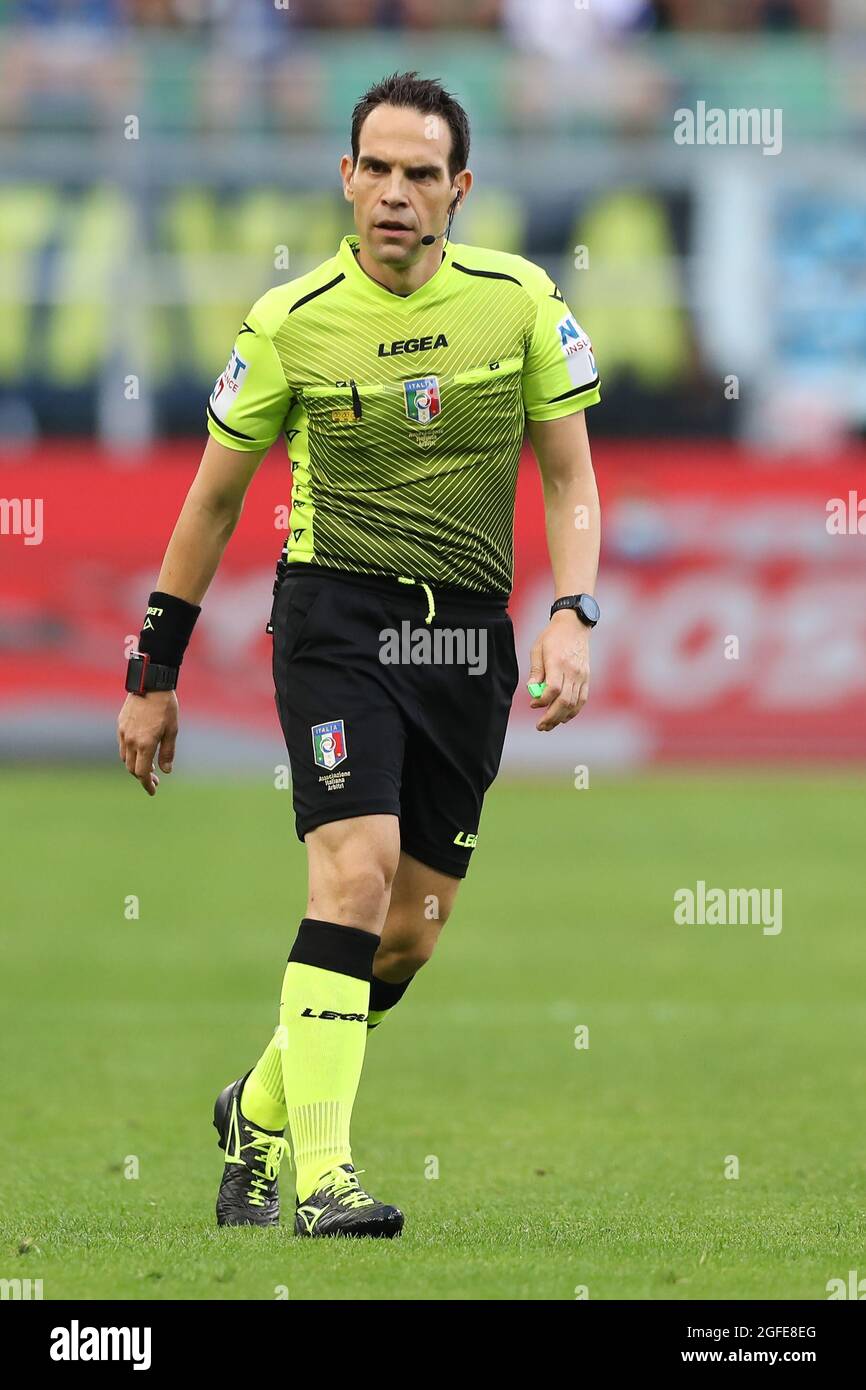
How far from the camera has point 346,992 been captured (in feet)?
17.2

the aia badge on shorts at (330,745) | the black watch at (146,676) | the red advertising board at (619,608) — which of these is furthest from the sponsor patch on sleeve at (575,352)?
the red advertising board at (619,608)

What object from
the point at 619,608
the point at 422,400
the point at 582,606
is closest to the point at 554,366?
the point at 422,400

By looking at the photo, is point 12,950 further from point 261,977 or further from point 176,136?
point 176,136

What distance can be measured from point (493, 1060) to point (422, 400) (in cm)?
369

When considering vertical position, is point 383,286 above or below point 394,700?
above

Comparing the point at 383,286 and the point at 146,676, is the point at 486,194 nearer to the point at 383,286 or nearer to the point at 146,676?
the point at 383,286

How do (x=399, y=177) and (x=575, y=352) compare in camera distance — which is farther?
(x=575, y=352)

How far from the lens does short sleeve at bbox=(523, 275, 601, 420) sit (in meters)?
5.55

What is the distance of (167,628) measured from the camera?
5660mm

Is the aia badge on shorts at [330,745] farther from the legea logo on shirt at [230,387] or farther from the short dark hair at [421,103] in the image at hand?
the short dark hair at [421,103]

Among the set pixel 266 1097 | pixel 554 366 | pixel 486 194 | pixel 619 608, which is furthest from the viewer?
pixel 486 194

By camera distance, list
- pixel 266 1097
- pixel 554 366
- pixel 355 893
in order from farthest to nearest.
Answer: pixel 266 1097
pixel 554 366
pixel 355 893

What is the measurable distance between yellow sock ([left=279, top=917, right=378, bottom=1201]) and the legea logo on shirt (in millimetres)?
1191

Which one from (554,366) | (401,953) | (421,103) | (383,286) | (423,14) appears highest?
(423,14)
